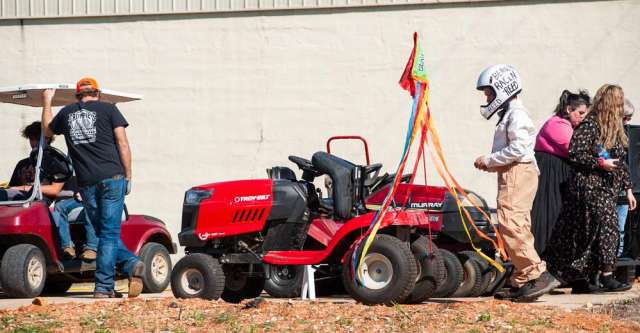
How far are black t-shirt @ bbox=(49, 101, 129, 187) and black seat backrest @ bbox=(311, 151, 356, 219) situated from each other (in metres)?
1.93

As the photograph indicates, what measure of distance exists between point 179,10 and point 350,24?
8.13 feet

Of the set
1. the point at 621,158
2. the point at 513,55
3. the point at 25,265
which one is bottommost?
the point at 25,265

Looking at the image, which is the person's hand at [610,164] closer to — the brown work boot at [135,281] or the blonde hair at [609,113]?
the blonde hair at [609,113]

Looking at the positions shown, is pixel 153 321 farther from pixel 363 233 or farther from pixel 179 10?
pixel 179 10

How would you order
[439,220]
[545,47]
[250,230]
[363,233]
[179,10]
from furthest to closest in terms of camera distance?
[179,10], [545,47], [439,220], [250,230], [363,233]

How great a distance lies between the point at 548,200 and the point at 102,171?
13.5 feet

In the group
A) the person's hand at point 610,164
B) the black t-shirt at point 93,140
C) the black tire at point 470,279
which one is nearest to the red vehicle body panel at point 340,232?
the black tire at point 470,279

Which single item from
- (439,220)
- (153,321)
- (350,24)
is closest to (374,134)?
(350,24)

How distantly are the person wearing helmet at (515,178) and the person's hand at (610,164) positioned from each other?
1.52 m

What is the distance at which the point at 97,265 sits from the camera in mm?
10266

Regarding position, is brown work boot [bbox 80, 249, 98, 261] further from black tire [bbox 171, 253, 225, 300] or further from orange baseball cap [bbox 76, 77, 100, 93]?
orange baseball cap [bbox 76, 77, 100, 93]

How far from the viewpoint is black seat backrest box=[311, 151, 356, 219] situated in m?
9.54

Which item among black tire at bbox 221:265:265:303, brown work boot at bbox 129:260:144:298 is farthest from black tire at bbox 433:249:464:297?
brown work boot at bbox 129:260:144:298

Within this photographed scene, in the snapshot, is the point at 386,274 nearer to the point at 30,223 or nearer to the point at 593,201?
the point at 593,201
